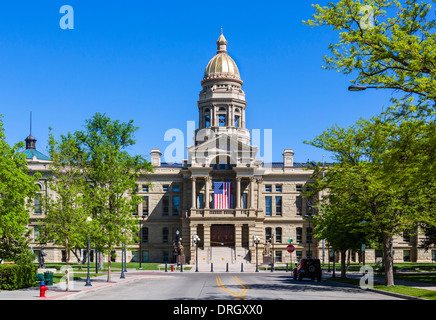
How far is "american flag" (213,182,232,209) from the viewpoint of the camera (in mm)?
82062

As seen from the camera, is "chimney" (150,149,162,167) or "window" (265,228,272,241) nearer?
"window" (265,228,272,241)

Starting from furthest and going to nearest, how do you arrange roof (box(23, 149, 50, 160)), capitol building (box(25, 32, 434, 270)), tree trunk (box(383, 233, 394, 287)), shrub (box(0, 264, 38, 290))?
roof (box(23, 149, 50, 160)), capitol building (box(25, 32, 434, 270)), tree trunk (box(383, 233, 394, 287)), shrub (box(0, 264, 38, 290))

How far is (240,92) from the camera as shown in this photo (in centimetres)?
9856

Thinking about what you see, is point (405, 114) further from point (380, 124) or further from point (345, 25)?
point (345, 25)

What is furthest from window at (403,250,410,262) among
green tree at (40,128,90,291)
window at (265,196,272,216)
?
green tree at (40,128,90,291)

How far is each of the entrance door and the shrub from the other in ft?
179

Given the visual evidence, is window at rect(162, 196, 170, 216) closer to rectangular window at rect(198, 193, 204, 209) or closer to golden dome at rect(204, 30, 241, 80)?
rectangular window at rect(198, 193, 204, 209)

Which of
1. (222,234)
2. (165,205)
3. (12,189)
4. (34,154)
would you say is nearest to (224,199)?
(222,234)

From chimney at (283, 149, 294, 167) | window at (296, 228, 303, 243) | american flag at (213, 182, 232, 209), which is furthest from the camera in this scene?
chimney at (283, 149, 294, 167)

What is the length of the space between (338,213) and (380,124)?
52.3 feet

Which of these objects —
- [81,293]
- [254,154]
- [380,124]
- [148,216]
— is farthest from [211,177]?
[380,124]

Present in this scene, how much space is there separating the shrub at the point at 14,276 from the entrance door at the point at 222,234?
54632 millimetres

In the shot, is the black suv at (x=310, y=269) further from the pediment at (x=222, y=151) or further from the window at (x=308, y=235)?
the window at (x=308, y=235)

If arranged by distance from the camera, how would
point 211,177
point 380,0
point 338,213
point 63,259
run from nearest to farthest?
point 380,0 → point 338,213 → point 211,177 → point 63,259
